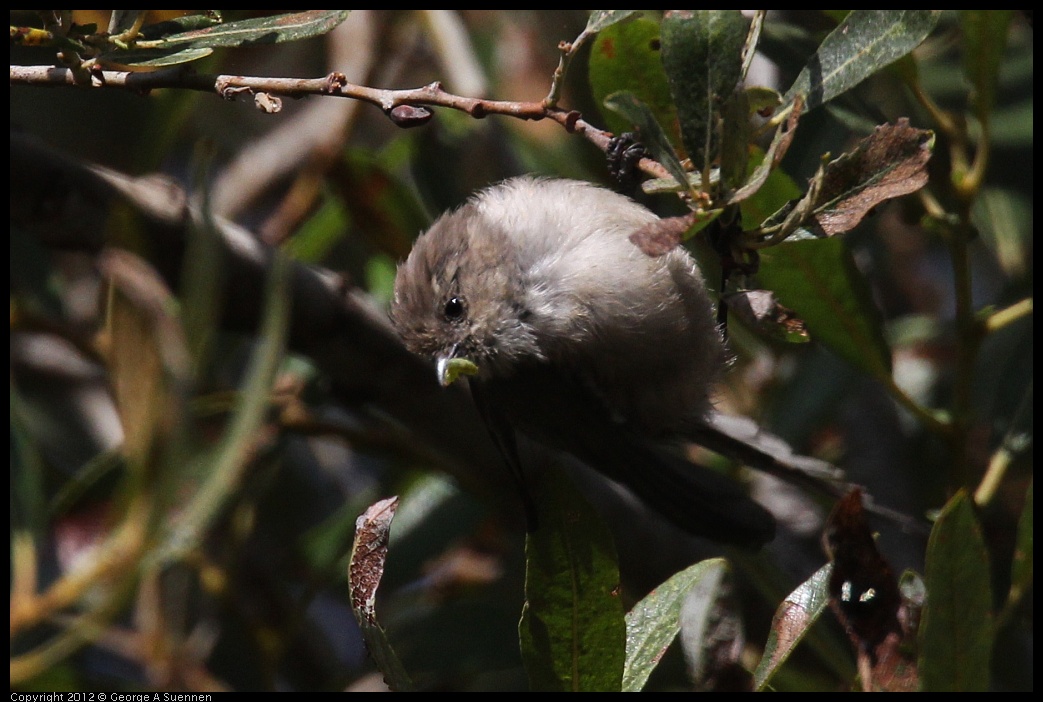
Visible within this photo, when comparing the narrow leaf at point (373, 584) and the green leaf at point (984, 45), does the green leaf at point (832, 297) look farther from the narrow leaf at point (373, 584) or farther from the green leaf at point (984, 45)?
the narrow leaf at point (373, 584)

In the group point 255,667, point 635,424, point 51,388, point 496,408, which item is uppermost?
point 51,388

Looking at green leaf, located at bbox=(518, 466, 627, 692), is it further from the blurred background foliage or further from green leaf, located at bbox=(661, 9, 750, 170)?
the blurred background foliage

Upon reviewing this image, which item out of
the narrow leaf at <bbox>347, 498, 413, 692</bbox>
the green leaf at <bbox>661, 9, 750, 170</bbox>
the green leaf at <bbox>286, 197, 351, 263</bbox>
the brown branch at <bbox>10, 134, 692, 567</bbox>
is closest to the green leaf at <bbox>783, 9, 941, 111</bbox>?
the green leaf at <bbox>661, 9, 750, 170</bbox>

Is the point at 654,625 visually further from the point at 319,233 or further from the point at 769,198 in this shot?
the point at 319,233

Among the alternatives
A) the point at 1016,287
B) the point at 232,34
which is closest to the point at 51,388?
the point at 232,34

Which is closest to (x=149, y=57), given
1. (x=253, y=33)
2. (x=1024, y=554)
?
(x=253, y=33)

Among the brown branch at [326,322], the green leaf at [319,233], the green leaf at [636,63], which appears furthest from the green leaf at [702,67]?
the green leaf at [319,233]

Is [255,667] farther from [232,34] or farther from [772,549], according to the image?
[232,34]
